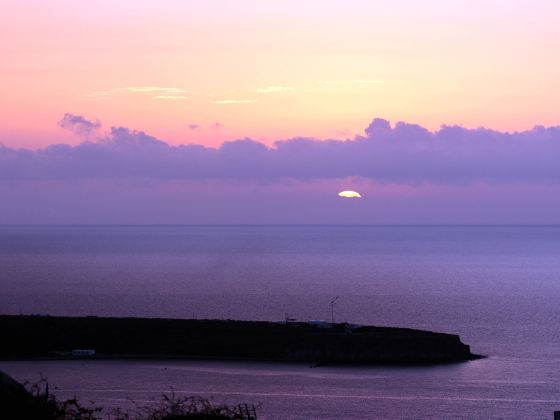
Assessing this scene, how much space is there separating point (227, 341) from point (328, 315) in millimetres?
27325

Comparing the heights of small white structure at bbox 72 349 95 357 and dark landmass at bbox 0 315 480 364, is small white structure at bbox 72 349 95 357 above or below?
below

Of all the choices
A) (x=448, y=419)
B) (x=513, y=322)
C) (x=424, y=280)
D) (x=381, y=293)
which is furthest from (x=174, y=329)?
(x=424, y=280)

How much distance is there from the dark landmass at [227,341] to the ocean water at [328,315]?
2.77 m

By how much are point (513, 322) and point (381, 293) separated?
31962mm

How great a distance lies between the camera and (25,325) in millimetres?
65125

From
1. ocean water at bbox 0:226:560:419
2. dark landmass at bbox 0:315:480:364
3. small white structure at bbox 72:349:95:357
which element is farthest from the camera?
dark landmass at bbox 0:315:480:364

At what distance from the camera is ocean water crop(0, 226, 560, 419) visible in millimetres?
45438

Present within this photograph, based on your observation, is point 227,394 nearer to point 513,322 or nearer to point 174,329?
point 174,329

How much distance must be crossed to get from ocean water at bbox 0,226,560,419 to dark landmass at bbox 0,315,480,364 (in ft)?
9.08

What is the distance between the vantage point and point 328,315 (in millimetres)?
88438

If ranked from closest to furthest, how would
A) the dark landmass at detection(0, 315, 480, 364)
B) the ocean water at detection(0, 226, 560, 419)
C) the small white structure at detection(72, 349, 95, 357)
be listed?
the ocean water at detection(0, 226, 560, 419) < the small white structure at detection(72, 349, 95, 357) < the dark landmass at detection(0, 315, 480, 364)

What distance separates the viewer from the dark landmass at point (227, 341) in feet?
196

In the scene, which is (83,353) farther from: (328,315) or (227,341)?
(328,315)

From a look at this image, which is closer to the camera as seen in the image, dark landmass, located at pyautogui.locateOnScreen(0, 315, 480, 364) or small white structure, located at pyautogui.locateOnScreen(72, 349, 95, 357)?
small white structure, located at pyautogui.locateOnScreen(72, 349, 95, 357)
